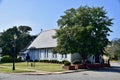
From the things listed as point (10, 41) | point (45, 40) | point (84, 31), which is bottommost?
point (84, 31)

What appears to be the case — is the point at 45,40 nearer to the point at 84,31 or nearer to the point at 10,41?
the point at 10,41

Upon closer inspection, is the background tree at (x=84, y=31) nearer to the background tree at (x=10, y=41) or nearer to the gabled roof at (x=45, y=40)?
the gabled roof at (x=45, y=40)

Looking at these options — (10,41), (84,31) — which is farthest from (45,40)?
(84,31)

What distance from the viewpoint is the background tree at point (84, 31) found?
1533 inches

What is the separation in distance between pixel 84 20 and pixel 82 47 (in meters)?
4.06

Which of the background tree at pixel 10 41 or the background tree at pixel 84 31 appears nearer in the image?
the background tree at pixel 84 31

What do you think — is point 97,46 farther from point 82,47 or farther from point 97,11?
point 97,11

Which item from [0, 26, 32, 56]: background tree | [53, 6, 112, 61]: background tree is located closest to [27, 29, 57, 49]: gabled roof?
[0, 26, 32, 56]: background tree

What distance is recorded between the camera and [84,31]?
38938 millimetres

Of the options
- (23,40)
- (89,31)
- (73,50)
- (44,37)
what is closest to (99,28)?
(89,31)

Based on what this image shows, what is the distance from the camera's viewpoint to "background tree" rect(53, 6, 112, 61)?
38.9 m

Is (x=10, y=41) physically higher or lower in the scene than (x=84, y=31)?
higher

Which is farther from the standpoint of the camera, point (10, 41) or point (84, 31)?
point (10, 41)

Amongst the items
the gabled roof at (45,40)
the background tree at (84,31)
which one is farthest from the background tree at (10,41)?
the background tree at (84,31)
